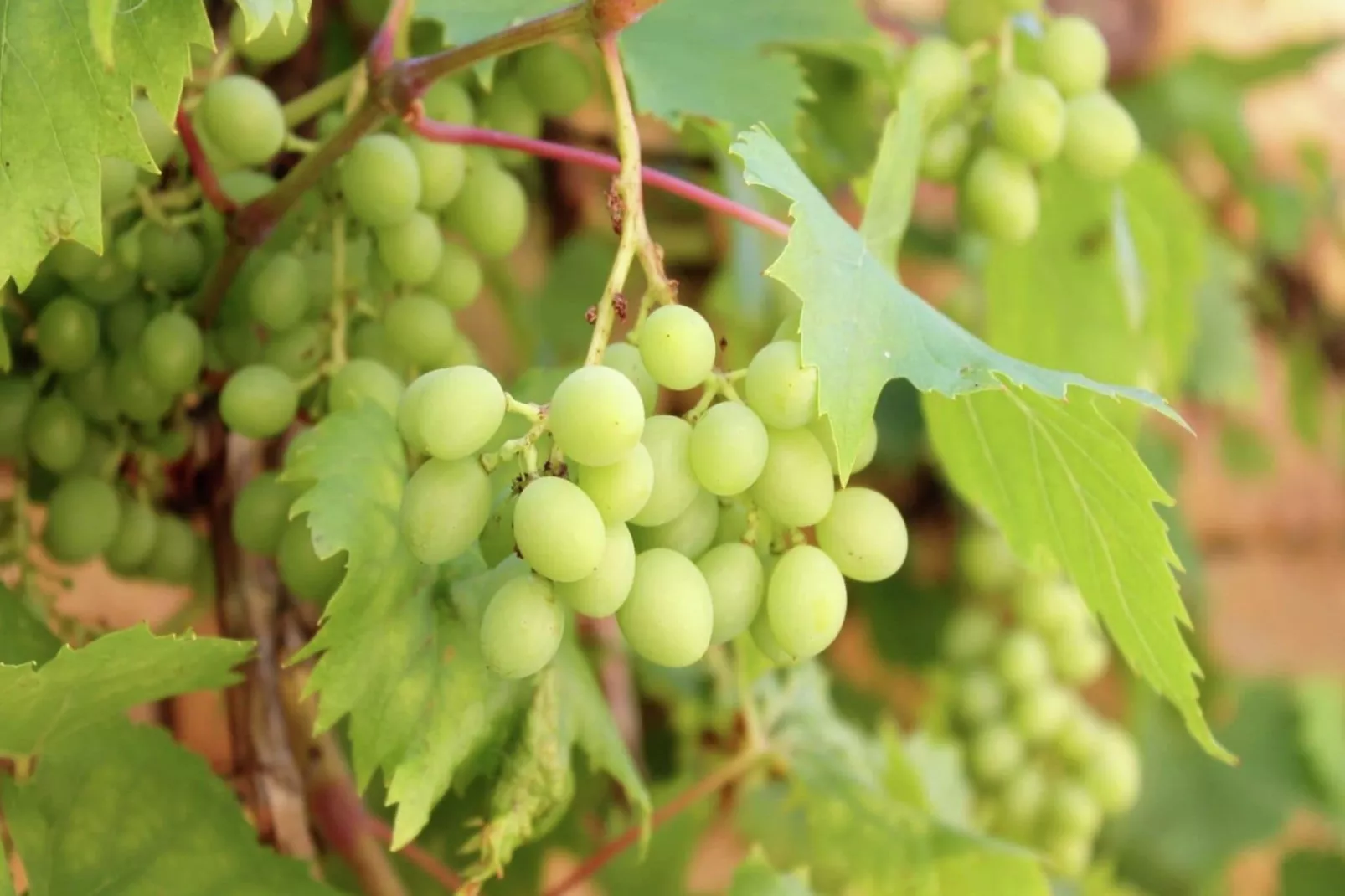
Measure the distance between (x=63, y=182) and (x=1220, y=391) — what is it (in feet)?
3.80

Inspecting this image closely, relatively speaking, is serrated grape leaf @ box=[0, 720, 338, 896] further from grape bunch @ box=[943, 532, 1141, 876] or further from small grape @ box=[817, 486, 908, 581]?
grape bunch @ box=[943, 532, 1141, 876]

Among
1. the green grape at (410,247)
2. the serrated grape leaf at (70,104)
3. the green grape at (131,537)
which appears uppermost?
the serrated grape leaf at (70,104)

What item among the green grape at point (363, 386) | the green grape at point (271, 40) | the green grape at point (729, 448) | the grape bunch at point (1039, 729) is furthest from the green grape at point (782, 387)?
the grape bunch at point (1039, 729)

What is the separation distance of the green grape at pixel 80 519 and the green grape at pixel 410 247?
0.53 ft

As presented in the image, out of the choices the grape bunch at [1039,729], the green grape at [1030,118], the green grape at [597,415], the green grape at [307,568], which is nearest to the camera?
the green grape at [597,415]

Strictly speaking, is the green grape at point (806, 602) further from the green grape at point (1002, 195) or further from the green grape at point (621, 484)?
the green grape at point (1002, 195)

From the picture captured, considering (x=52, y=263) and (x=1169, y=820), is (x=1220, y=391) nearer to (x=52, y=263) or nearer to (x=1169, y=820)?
(x=1169, y=820)

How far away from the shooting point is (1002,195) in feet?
A: 1.99

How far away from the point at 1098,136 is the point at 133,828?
525 mm

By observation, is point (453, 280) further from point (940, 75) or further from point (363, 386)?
point (940, 75)

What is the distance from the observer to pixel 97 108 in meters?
0.41

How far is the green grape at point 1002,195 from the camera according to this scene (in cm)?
61

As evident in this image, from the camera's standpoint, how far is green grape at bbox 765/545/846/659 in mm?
416

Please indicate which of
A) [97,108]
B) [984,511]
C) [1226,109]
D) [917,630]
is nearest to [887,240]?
[984,511]
